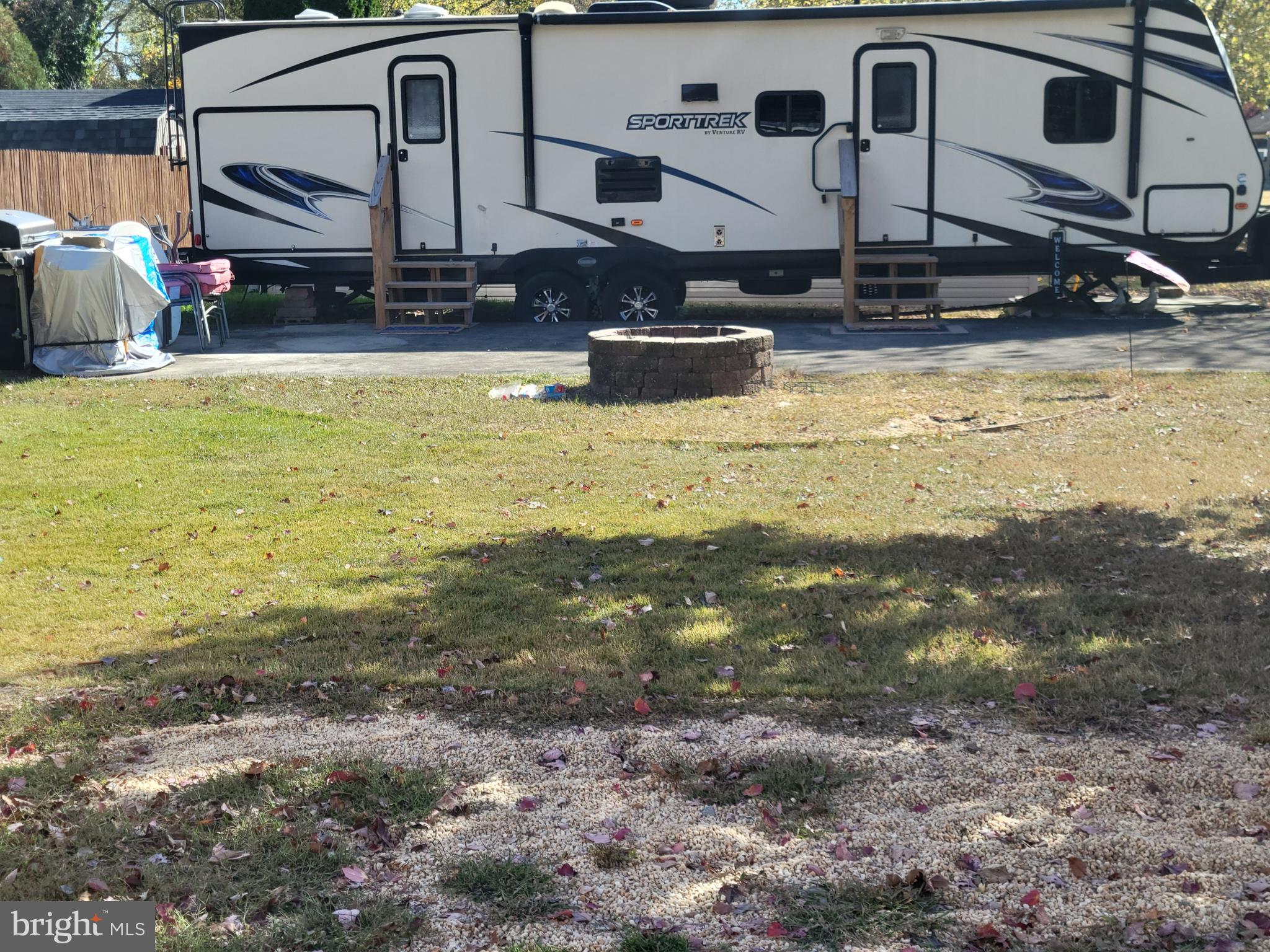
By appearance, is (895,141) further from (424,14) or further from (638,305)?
(424,14)

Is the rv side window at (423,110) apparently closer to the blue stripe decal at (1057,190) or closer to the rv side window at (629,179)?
the rv side window at (629,179)

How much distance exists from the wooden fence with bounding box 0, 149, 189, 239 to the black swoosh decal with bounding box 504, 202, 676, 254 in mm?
6502

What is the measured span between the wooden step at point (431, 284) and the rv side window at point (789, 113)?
4.10 meters

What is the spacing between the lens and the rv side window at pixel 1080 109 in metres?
16.2

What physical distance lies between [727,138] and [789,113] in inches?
32.3

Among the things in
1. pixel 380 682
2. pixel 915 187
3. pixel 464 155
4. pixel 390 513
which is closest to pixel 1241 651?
pixel 380 682

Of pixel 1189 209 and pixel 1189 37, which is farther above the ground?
pixel 1189 37

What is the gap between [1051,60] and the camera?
16.2m

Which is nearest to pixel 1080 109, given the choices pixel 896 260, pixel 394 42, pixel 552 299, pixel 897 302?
pixel 896 260

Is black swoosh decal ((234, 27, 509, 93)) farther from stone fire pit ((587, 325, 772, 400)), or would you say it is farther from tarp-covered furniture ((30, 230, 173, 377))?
stone fire pit ((587, 325, 772, 400))

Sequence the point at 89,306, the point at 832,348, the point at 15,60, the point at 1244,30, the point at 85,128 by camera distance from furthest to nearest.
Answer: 1. the point at 1244,30
2. the point at 15,60
3. the point at 85,128
4. the point at 832,348
5. the point at 89,306

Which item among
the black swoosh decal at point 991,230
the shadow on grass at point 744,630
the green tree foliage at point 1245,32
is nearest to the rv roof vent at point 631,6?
the black swoosh decal at point 991,230

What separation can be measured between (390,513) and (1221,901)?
5457 mm

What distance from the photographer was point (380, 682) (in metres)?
5.17
